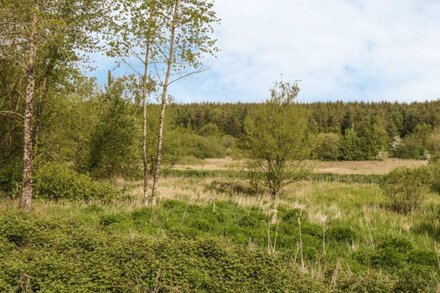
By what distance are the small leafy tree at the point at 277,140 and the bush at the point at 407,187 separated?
471 centimetres

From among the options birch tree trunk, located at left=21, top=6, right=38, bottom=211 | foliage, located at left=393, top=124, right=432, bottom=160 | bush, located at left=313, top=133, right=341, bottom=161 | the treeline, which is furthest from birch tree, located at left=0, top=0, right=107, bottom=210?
foliage, located at left=393, top=124, right=432, bottom=160

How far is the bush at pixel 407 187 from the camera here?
682 inches

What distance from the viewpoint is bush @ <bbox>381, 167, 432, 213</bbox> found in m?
17.3

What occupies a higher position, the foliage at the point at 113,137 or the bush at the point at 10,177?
the foliage at the point at 113,137

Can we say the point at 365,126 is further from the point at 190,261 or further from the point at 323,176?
the point at 190,261

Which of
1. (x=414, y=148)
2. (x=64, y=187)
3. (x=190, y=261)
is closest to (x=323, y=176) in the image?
(x=64, y=187)

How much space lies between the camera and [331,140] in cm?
8244

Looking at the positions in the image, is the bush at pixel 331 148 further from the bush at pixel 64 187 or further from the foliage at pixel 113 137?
the bush at pixel 64 187

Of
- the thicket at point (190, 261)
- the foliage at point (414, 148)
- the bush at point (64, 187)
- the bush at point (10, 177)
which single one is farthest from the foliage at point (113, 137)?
the foliage at point (414, 148)

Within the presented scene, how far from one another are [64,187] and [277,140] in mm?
10706

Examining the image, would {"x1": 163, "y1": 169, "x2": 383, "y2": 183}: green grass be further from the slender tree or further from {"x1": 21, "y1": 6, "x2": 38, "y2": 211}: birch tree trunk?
{"x1": 21, "y1": 6, "x2": 38, "y2": 211}: birch tree trunk

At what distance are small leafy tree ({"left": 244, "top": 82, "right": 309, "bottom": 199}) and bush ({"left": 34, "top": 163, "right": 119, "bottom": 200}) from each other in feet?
28.3

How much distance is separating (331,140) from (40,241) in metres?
79.3

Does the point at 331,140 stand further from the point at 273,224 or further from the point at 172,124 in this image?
the point at 273,224
